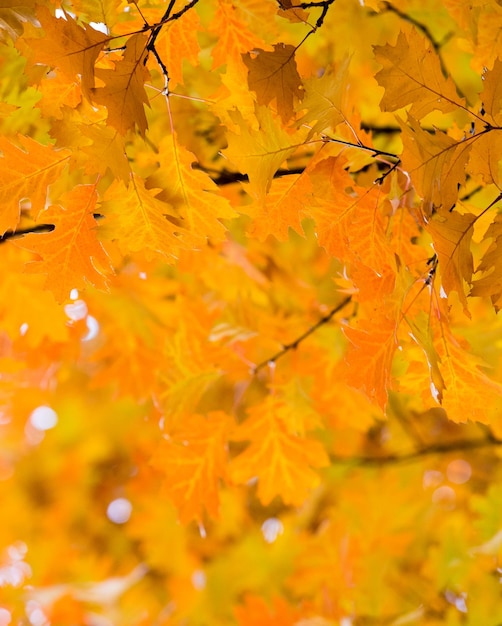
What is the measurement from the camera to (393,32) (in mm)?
1374

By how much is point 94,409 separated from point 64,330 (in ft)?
7.64

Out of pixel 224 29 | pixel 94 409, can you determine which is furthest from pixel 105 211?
pixel 94 409

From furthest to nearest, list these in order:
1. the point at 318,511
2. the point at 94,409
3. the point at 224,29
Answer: the point at 94,409
the point at 318,511
the point at 224,29

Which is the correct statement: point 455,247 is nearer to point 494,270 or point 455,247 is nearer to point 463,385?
point 494,270

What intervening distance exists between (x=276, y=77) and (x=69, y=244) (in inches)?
11.9

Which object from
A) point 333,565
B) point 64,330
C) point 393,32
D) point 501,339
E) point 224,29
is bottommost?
point 333,565

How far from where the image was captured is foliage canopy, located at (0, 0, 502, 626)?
625 mm

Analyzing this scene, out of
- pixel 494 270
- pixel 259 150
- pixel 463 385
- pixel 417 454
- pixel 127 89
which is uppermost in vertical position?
pixel 127 89

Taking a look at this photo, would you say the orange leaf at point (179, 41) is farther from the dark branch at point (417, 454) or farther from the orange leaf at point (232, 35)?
the dark branch at point (417, 454)

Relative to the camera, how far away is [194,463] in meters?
1.08

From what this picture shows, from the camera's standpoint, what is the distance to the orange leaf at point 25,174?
2.27 ft

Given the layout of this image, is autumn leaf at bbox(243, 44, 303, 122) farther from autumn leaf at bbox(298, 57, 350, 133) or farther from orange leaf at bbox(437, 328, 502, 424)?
orange leaf at bbox(437, 328, 502, 424)

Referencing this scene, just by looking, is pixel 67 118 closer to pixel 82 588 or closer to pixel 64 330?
pixel 64 330

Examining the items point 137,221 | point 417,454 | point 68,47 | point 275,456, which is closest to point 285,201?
point 137,221
